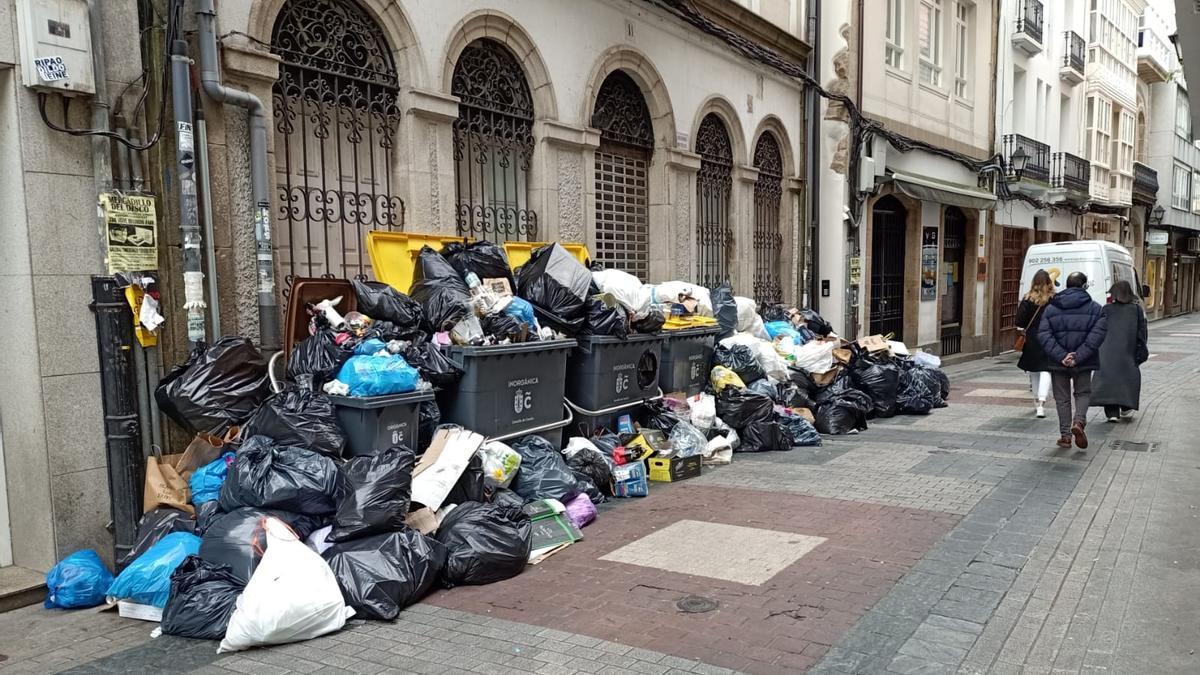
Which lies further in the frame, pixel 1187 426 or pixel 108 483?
pixel 1187 426

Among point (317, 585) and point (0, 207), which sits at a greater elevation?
point (0, 207)

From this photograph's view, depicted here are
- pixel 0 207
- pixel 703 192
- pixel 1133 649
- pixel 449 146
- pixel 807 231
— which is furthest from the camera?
pixel 807 231

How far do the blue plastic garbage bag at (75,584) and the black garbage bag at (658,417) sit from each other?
14.4 feet

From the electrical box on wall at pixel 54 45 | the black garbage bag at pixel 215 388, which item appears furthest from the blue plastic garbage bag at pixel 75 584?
the electrical box on wall at pixel 54 45

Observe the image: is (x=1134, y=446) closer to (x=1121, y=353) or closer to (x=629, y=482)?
(x=1121, y=353)

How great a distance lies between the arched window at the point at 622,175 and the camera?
9.81 m

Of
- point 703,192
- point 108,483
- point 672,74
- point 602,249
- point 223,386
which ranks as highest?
point 672,74

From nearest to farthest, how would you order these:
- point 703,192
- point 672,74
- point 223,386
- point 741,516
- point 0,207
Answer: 1. point 0,207
2. point 223,386
3. point 741,516
4. point 672,74
5. point 703,192

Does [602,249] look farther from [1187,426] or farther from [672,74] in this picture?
[1187,426]

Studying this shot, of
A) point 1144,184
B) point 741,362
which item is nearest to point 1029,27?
point 1144,184

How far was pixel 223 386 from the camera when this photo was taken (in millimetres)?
5199

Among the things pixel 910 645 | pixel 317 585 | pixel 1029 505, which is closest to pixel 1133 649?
pixel 910 645

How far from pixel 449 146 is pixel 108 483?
3884 mm

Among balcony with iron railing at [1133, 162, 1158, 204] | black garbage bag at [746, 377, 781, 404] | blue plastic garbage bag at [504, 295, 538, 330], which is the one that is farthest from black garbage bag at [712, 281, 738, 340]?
balcony with iron railing at [1133, 162, 1158, 204]
